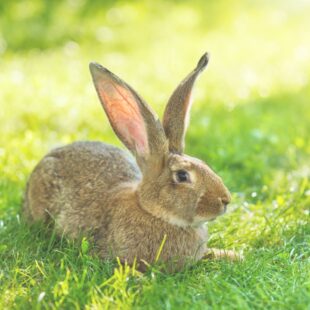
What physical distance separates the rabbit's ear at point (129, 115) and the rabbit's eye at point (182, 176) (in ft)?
0.72

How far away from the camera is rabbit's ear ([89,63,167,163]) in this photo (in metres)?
4.82

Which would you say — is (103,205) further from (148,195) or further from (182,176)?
(182,176)

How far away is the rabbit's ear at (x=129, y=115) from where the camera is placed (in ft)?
15.8

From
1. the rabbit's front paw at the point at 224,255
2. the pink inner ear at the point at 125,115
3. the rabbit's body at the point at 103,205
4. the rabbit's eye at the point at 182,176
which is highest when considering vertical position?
the pink inner ear at the point at 125,115

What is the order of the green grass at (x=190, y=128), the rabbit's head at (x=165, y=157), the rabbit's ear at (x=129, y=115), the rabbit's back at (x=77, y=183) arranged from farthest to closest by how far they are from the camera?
1. the rabbit's back at (x=77, y=183)
2. the rabbit's ear at (x=129, y=115)
3. the rabbit's head at (x=165, y=157)
4. the green grass at (x=190, y=128)

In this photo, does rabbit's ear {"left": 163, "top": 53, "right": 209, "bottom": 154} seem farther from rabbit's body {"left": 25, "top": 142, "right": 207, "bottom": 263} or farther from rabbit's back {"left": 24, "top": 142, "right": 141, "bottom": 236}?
rabbit's back {"left": 24, "top": 142, "right": 141, "bottom": 236}

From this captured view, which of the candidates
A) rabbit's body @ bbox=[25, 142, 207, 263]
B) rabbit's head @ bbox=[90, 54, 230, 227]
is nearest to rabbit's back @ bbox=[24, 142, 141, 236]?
rabbit's body @ bbox=[25, 142, 207, 263]

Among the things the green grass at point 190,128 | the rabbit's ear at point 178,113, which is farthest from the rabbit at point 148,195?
the green grass at point 190,128

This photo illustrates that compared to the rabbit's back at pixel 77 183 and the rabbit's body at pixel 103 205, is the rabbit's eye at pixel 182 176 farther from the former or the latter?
the rabbit's back at pixel 77 183

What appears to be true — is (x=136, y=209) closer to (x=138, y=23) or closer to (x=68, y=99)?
(x=68, y=99)

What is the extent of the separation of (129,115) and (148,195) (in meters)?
0.55

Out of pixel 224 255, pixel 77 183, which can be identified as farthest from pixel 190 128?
pixel 224 255

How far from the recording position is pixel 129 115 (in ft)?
16.4

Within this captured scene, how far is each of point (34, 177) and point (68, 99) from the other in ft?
10.7
